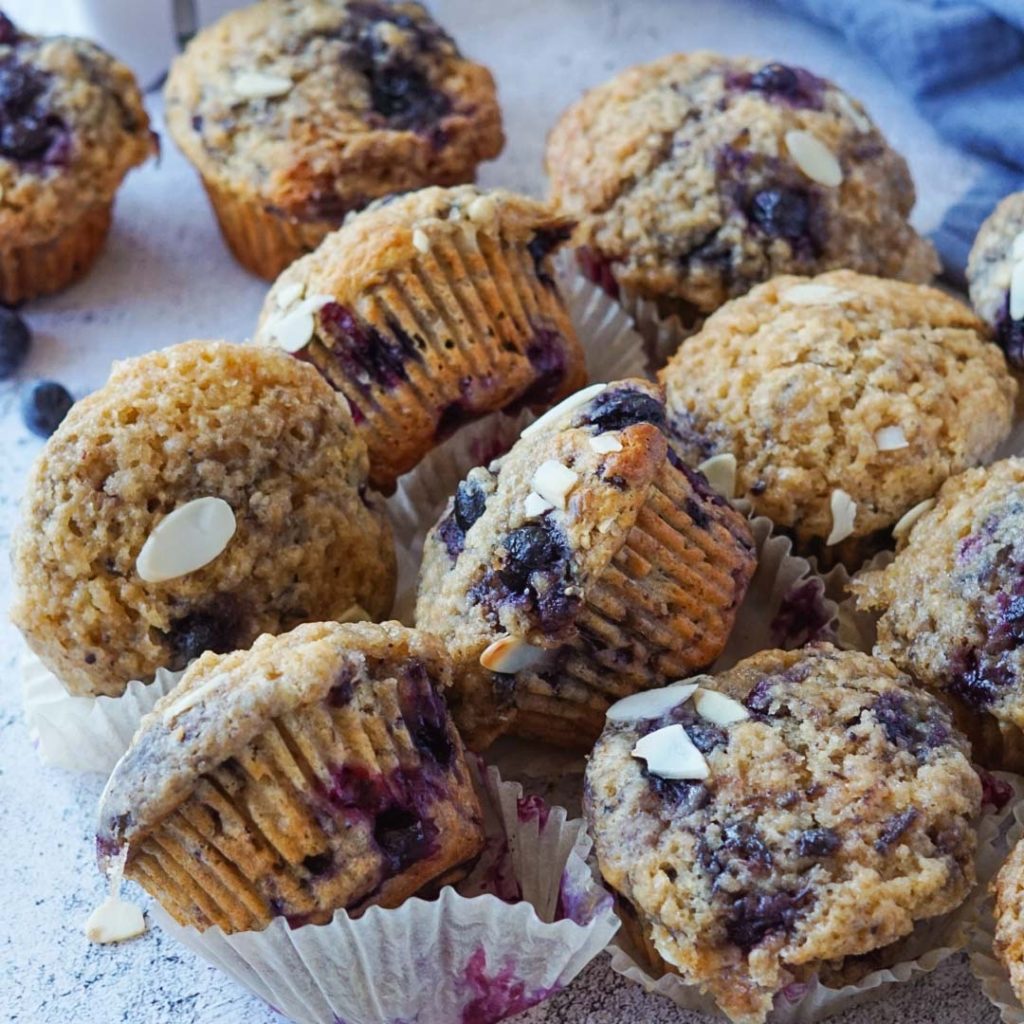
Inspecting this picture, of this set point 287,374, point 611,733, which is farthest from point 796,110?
point 611,733

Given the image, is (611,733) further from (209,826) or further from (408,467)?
(408,467)

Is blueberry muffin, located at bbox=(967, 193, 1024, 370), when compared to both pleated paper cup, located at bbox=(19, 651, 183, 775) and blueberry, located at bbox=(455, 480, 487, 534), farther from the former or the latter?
pleated paper cup, located at bbox=(19, 651, 183, 775)

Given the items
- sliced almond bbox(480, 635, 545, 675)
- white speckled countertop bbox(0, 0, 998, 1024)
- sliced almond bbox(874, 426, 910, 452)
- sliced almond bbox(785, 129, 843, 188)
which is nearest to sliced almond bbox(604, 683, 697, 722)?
sliced almond bbox(480, 635, 545, 675)

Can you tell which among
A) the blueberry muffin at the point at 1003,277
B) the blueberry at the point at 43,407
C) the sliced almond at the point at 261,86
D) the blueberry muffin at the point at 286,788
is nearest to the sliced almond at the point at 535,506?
the blueberry muffin at the point at 286,788

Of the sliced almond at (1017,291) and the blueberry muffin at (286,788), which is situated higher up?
the blueberry muffin at (286,788)

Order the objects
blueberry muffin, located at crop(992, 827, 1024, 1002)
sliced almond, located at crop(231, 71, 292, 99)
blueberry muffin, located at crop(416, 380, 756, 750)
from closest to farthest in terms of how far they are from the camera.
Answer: blueberry muffin, located at crop(992, 827, 1024, 1002) → blueberry muffin, located at crop(416, 380, 756, 750) → sliced almond, located at crop(231, 71, 292, 99)

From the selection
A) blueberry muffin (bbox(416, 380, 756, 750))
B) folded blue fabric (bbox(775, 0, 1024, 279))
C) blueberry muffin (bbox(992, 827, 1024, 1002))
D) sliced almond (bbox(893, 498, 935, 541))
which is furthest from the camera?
folded blue fabric (bbox(775, 0, 1024, 279))

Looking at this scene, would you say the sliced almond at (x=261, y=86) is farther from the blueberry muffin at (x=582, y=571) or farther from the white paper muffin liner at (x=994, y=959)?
the white paper muffin liner at (x=994, y=959)
